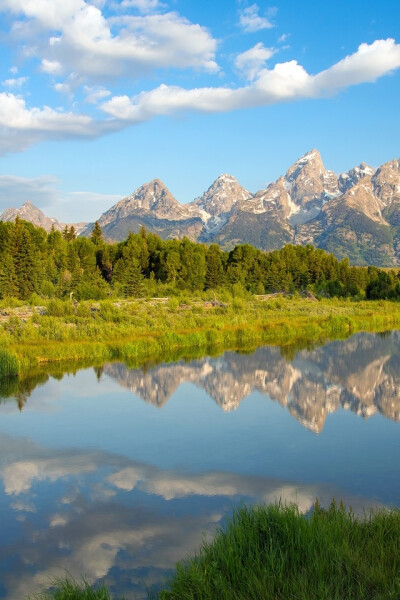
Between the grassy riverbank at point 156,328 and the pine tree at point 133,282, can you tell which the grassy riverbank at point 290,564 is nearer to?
the grassy riverbank at point 156,328

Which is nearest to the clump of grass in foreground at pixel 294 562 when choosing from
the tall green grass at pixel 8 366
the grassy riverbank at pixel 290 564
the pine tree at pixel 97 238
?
the grassy riverbank at pixel 290 564

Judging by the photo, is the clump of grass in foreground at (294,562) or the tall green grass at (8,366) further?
the tall green grass at (8,366)

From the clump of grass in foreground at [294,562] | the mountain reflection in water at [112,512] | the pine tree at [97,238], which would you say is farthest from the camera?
the pine tree at [97,238]

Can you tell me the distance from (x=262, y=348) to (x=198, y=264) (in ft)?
132

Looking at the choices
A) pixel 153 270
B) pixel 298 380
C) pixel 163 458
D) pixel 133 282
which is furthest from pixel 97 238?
pixel 163 458

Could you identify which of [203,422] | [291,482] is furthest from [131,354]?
[291,482]

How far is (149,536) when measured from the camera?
31.7 ft

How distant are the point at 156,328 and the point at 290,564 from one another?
97.3 ft

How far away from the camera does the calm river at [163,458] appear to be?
9.40 metres

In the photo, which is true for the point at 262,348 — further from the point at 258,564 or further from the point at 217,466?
the point at 258,564

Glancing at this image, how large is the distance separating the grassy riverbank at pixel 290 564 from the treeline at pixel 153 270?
47558mm

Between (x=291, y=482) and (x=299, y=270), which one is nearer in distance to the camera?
(x=291, y=482)

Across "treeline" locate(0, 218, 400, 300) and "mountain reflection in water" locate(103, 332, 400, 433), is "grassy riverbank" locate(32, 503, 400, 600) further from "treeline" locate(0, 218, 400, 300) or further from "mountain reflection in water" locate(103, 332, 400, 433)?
"treeline" locate(0, 218, 400, 300)

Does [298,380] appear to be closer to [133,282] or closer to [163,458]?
[163,458]
